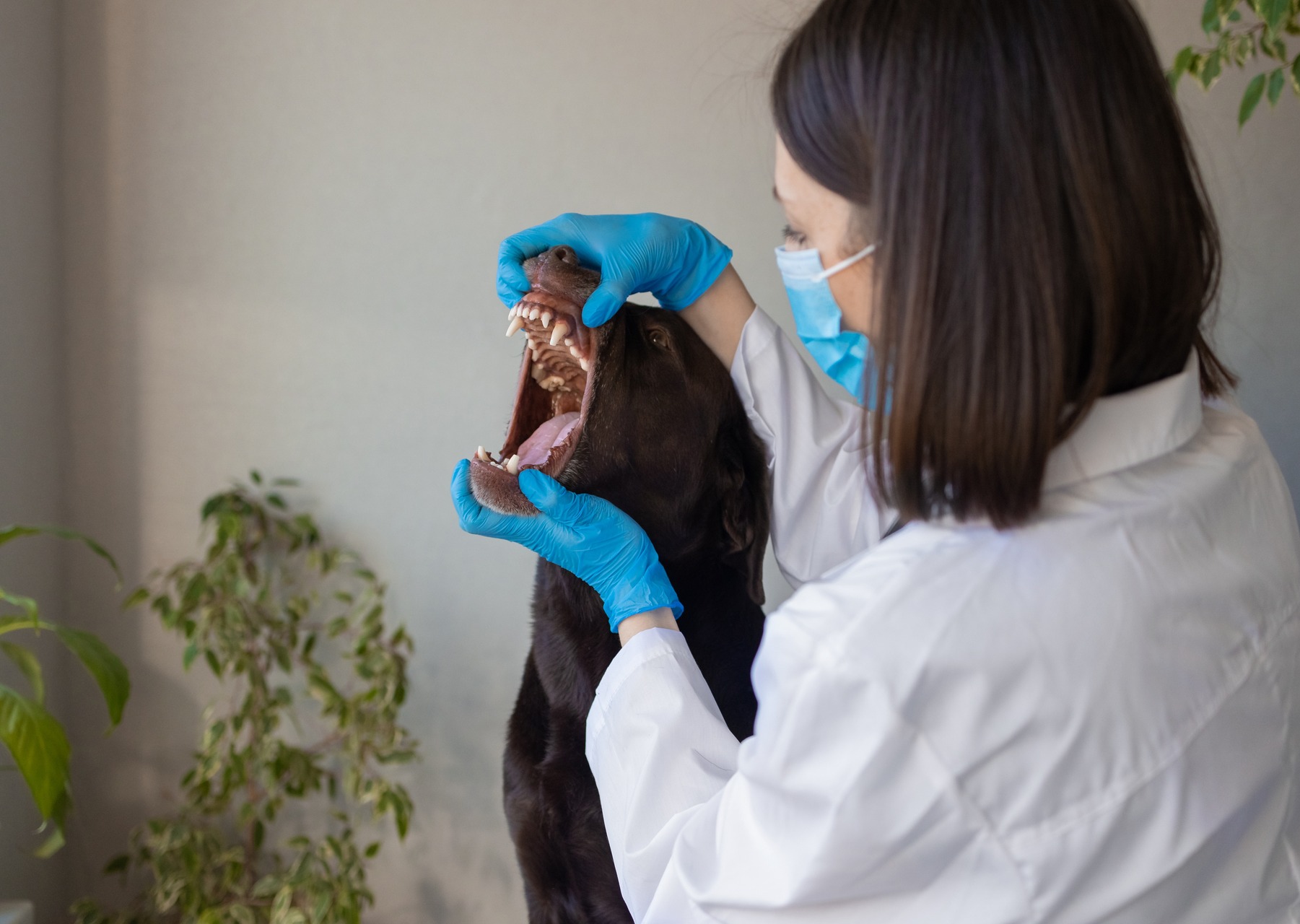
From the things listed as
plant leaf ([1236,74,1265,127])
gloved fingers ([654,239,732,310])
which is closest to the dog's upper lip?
gloved fingers ([654,239,732,310])

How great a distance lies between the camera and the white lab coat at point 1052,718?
2.45 feet

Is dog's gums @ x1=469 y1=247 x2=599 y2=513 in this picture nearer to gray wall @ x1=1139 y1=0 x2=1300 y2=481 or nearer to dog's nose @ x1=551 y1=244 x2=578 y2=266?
dog's nose @ x1=551 y1=244 x2=578 y2=266

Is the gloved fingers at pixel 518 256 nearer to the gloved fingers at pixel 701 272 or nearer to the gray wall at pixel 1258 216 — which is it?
the gloved fingers at pixel 701 272

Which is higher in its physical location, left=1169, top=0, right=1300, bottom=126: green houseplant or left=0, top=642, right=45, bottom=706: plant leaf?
left=1169, top=0, right=1300, bottom=126: green houseplant

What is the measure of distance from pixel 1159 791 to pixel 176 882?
1.90 metres

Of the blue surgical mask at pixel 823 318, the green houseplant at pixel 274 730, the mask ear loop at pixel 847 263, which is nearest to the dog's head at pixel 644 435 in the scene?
the blue surgical mask at pixel 823 318

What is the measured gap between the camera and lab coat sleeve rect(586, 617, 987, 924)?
2.46 feet

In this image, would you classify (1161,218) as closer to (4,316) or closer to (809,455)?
(809,455)

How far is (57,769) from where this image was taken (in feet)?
4.70

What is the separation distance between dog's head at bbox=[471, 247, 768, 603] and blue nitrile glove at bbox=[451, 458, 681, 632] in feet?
0.09

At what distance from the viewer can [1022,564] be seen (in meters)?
0.77

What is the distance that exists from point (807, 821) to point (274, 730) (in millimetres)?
1670

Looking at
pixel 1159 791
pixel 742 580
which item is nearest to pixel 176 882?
pixel 742 580

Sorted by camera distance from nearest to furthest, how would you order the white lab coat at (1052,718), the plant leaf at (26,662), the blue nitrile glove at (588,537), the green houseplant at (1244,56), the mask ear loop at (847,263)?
the white lab coat at (1052,718) → the mask ear loop at (847,263) → the blue nitrile glove at (588,537) → the green houseplant at (1244,56) → the plant leaf at (26,662)
